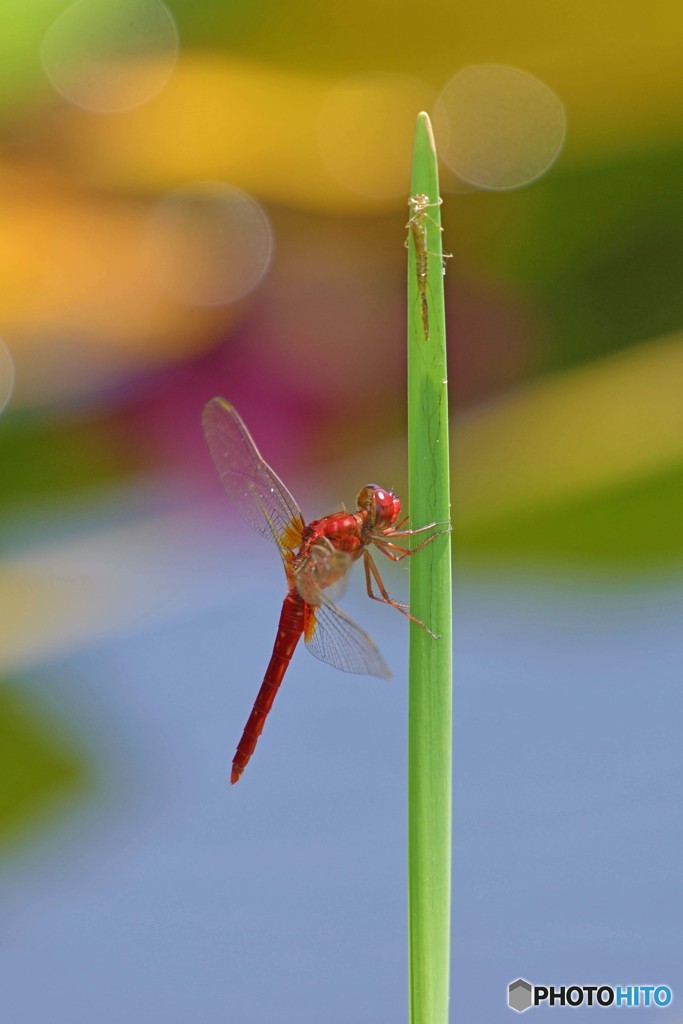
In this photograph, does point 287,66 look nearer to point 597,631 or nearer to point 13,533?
point 13,533

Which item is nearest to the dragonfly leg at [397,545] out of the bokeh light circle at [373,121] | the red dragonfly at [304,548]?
the red dragonfly at [304,548]

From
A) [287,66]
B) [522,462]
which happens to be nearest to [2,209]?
[287,66]

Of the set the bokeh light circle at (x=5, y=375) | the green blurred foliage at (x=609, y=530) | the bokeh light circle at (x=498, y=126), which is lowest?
the green blurred foliage at (x=609, y=530)

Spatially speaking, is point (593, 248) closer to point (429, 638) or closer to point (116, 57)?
point (116, 57)

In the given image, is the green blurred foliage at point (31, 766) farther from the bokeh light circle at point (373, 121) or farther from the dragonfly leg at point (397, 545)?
the bokeh light circle at point (373, 121)

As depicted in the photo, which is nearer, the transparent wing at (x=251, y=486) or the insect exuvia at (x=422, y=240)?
the insect exuvia at (x=422, y=240)

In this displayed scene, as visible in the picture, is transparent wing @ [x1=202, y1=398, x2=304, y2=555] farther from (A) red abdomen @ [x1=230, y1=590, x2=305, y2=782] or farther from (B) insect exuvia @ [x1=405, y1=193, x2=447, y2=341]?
(B) insect exuvia @ [x1=405, y1=193, x2=447, y2=341]
